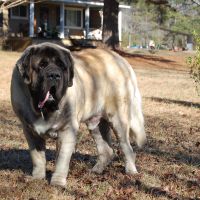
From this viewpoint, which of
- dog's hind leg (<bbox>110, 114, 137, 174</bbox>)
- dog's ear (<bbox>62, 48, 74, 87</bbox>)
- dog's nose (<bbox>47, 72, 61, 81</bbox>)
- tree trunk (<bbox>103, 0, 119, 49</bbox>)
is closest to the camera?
dog's nose (<bbox>47, 72, 61, 81</bbox>)

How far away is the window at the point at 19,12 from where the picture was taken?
148ft

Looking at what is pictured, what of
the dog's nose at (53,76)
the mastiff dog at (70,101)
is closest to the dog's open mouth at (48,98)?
the mastiff dog at (70,101)

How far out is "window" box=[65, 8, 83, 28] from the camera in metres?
49.6

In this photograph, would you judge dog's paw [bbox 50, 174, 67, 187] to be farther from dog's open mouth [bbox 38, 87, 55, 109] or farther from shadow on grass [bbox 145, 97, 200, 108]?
shadow on grass [bbox 145, 97, 200, 108]

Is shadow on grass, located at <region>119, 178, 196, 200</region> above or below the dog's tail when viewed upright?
below

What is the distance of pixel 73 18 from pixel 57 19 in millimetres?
1916

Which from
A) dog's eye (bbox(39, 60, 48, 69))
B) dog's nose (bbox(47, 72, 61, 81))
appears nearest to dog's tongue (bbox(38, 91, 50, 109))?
dog's nose (bbox(47, 72, 61, 81))

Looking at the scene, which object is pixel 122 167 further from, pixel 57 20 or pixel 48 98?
pixel 57 20

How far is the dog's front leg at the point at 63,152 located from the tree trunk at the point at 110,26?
1139 inches

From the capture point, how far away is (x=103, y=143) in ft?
23.3

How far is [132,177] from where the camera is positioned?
21.7ft

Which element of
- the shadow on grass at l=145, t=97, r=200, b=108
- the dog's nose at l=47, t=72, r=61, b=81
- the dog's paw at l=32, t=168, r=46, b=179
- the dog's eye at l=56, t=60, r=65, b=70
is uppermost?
the dog's eye at l=56, t=60, r=65, b=70

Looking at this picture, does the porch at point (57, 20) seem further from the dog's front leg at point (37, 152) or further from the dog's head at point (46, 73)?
the dog's head at point (46, 73)

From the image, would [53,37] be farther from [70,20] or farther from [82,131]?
[82,131]
